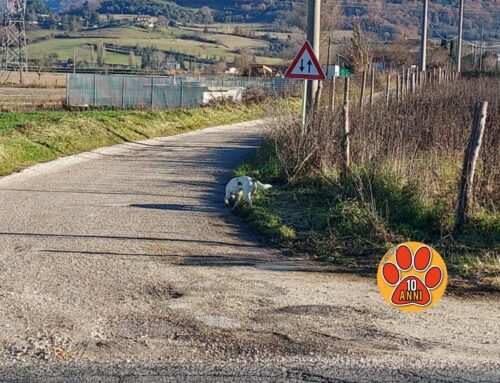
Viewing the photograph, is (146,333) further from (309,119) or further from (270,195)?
(309,119)

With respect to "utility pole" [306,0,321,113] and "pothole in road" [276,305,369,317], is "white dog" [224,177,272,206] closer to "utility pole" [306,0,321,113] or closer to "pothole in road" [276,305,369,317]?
"utility pole" [306,0,321,113]

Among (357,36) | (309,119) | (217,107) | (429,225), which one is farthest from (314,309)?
(217,107)

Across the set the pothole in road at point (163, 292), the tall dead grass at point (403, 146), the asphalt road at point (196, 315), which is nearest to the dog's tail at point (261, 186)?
the tall dead grass at point (403, 146)

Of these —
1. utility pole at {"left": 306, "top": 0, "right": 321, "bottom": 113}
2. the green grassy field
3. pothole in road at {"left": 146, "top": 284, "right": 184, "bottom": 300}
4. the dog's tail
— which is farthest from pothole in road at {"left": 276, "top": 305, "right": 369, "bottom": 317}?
the green grassy field

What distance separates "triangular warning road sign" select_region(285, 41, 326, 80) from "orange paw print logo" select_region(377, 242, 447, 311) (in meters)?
8.82

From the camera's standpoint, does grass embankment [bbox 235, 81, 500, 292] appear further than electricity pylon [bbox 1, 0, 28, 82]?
No

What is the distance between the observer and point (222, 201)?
47.9ft

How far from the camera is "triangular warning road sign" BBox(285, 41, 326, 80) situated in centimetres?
1566

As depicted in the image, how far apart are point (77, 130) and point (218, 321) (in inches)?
753

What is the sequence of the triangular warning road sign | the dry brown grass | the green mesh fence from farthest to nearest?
the dry brown grass
the green mesh fence
the triangular warning road sign

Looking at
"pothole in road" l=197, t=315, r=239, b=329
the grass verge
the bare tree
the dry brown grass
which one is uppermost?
the bare tree

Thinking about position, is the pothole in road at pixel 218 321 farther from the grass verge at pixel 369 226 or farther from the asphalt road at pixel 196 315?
the grass verge at pixel 369 226

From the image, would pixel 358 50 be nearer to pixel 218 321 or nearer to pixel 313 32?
pixel 313 32

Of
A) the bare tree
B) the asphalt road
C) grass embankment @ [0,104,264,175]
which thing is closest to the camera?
the asphalt road
